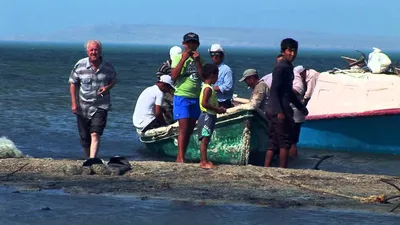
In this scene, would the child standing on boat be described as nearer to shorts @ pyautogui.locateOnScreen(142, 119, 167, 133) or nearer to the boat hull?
shorts @ pyautogui.locateOnScreen(142, 119, 167, 133)

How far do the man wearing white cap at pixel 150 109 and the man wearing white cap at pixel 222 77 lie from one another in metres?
0.73

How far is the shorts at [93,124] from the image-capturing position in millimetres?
10500

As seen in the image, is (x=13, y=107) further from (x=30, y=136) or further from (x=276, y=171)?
(x=276, y=171)

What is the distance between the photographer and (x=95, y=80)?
10.4 meters

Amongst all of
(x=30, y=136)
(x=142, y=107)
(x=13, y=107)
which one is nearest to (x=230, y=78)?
(x=142, y=107)

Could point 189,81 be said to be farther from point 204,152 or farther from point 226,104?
point 226,104

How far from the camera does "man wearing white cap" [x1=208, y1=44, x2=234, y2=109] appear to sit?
11.9 m

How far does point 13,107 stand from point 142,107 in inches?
448

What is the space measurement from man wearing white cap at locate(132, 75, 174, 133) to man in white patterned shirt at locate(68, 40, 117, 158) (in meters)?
1.93

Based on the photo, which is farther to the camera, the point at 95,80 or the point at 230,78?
the point at 230,78

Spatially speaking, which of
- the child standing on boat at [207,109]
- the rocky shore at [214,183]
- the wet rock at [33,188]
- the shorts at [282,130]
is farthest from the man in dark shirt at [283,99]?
the wet rock at [33,188]

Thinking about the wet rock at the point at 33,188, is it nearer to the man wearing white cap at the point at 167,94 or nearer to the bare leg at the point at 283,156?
the bare leg at the point at 283,156

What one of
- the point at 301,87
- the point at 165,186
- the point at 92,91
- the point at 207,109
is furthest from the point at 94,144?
the point at 301,87

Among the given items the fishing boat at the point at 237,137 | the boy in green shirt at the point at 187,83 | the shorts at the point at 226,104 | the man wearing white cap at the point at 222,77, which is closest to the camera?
the boy in green shirt at the point at 187,83
